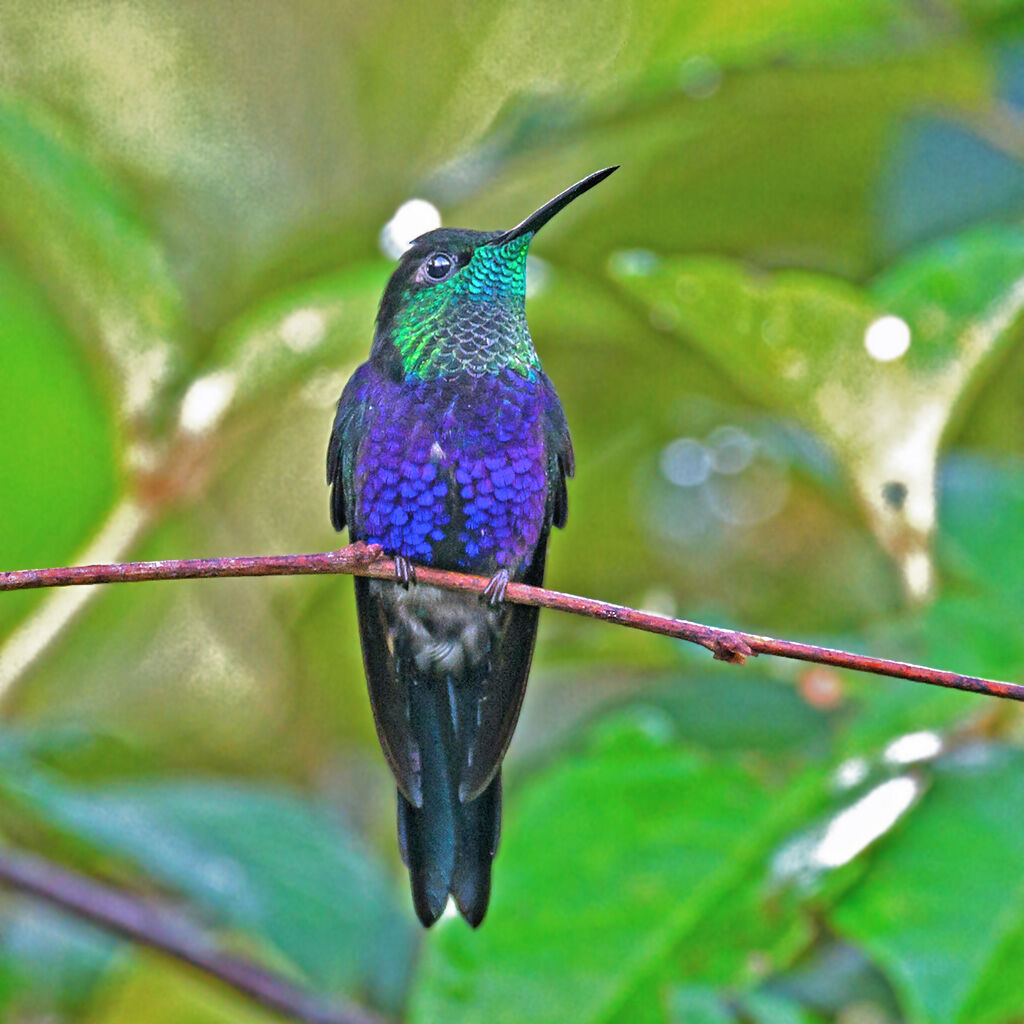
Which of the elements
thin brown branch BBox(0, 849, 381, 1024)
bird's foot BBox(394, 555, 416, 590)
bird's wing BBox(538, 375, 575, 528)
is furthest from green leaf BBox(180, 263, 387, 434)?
thin brown branch BBox(0, 849, 381, 1024)

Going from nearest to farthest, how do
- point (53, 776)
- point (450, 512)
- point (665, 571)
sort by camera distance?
point (450, 512) < point (53, 776) < point (665, 571)

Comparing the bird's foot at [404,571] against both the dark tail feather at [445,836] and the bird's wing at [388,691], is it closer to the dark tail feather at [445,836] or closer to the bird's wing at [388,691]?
the bird's wing at [388,691]

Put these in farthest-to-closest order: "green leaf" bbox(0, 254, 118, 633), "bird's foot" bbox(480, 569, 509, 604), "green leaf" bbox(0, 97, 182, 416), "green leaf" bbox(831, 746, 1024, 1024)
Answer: "green leaf" bbox(0, 254, 118, 633) < "green leaf" bbox(0, 97, 182, 416) < "green leaf" bbox(831, 746, 1024, 1024) < "bird's foot" bbox(480, 569, 509, 604)

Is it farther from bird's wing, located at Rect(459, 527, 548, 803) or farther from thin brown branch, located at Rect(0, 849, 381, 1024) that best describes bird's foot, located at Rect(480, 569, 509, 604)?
thin brown branch, located at Rect(0, 849, 381, 1024)

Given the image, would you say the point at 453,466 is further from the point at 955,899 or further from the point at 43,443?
the point at 43,443

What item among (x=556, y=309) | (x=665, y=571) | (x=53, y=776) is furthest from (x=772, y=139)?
(x=53, y=776)

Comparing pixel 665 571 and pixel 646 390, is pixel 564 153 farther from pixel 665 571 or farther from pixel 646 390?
pixel 665 571
